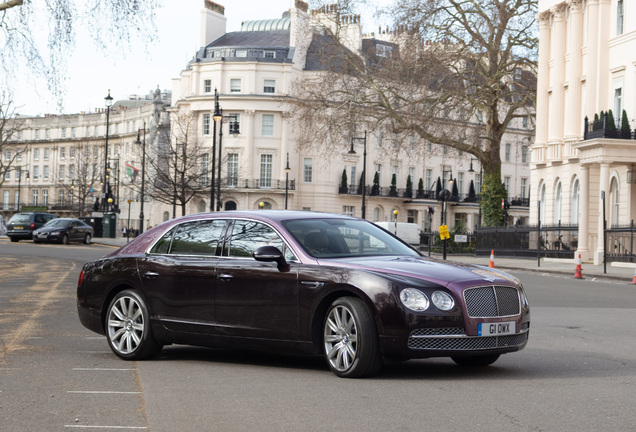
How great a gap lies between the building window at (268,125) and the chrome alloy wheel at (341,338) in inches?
3711

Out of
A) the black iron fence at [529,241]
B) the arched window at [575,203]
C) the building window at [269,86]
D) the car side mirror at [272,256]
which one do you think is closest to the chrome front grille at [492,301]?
the car side mirror at [272,256]

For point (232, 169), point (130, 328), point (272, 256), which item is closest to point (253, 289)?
point (272, 256)

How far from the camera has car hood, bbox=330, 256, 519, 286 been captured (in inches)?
342

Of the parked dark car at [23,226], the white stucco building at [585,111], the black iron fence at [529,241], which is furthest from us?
the parked dark car at [23,226]

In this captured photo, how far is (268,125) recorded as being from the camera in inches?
4053

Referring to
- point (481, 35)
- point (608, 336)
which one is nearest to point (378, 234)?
point (608, 336)

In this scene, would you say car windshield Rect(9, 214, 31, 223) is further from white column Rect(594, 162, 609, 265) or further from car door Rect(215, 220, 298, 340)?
car door Rect(215, 220, 298, 340)

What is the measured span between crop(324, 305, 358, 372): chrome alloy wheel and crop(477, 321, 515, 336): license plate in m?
1.06

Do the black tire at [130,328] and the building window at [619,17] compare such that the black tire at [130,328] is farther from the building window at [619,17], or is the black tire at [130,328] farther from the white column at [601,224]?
the building window at [619,17]

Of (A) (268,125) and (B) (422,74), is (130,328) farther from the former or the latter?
(A) (268,125)

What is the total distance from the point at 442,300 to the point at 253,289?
1892 mm

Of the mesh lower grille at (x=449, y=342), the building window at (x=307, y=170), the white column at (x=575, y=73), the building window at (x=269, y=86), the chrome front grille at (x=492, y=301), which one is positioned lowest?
the mesh lower grille at (x=449, y=342)

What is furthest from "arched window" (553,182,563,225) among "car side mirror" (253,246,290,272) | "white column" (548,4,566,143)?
"car side mirror" (253,246,290,272)

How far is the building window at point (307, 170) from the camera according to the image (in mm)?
102062
